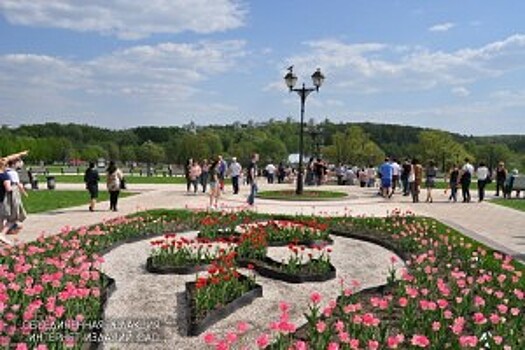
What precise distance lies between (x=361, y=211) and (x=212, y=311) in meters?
12.9

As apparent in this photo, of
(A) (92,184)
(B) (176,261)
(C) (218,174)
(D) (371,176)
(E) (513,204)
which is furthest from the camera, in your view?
(D) (371,176)

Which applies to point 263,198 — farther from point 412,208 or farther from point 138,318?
point 138,318

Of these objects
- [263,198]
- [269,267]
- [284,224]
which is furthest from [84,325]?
[263,198]

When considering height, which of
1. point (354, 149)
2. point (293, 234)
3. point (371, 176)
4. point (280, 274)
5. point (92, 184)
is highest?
point (354, 149)

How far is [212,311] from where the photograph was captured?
21.3ft

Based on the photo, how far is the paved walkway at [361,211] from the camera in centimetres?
1309

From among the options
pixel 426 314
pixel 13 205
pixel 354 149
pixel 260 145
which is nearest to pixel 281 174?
pixel 13 205

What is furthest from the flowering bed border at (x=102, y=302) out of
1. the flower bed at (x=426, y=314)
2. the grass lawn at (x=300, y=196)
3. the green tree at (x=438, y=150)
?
the green tree at (x=438, y=150)

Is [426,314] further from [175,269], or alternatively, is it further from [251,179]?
[251,179]

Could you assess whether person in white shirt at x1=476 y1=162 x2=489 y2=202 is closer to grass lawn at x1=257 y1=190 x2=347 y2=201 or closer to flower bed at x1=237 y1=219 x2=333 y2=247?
grass lawn at x1=257 y1=190 x2=347 y2=201

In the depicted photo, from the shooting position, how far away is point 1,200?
39.7ft

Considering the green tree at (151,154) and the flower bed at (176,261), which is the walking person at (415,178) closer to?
the flower bed at (176,261)

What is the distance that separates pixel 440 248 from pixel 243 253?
3481mm

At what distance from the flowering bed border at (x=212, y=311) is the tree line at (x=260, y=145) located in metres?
35.5
